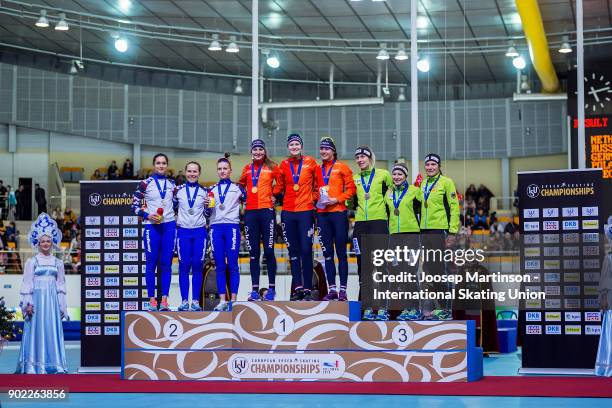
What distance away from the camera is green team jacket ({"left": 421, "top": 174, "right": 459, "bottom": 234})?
11.8 metres

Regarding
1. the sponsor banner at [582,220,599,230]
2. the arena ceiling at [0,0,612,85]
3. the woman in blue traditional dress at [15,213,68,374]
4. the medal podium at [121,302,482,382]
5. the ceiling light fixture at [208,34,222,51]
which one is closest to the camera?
the medal podium at [121,302,482,382]

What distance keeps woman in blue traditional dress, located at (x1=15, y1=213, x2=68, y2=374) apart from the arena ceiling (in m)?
11.2

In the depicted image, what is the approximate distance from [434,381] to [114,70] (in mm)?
24169

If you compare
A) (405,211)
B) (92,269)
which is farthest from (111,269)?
(405,211)

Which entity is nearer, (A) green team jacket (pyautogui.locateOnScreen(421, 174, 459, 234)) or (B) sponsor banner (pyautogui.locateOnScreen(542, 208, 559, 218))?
(A) green team jacket (pyautogui.locateOnScreen(421, 174, 459, 234))

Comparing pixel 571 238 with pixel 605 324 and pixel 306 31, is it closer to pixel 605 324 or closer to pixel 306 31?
pixel 605 324

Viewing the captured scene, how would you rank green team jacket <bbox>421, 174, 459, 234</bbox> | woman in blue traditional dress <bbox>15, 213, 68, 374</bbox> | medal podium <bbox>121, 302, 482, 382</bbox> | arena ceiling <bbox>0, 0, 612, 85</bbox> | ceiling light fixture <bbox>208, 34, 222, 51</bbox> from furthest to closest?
ceiling light fixture <bbox>208, 34, 222, 51</bbox> → arena ceiling <bbox>0, 0, 612, 85</bbox> → woman in blue traditional dress <bbox>15, 213, 68, 374</bbox> → green team jacket <bbox>421, 174, 459, 234</bbox> → medal podium <bbox>121, 302, 482, 382</bbox>

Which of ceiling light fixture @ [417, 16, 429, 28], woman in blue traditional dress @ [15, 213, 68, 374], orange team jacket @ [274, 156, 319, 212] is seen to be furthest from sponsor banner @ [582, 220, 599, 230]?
ceiling light fixture @ [417, 16, 429, 28]

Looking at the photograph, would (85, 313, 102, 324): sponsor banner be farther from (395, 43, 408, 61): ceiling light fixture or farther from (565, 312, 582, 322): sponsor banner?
(395, 43, 408, 61): ceiling light fixture

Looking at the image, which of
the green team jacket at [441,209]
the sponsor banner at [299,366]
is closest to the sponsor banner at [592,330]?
the green team jacket at [441,209]

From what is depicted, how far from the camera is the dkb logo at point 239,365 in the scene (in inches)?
453

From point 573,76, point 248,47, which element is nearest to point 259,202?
point 573,76

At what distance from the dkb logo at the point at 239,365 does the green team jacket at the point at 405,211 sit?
235cm

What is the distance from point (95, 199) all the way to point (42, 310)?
66.9 inches
